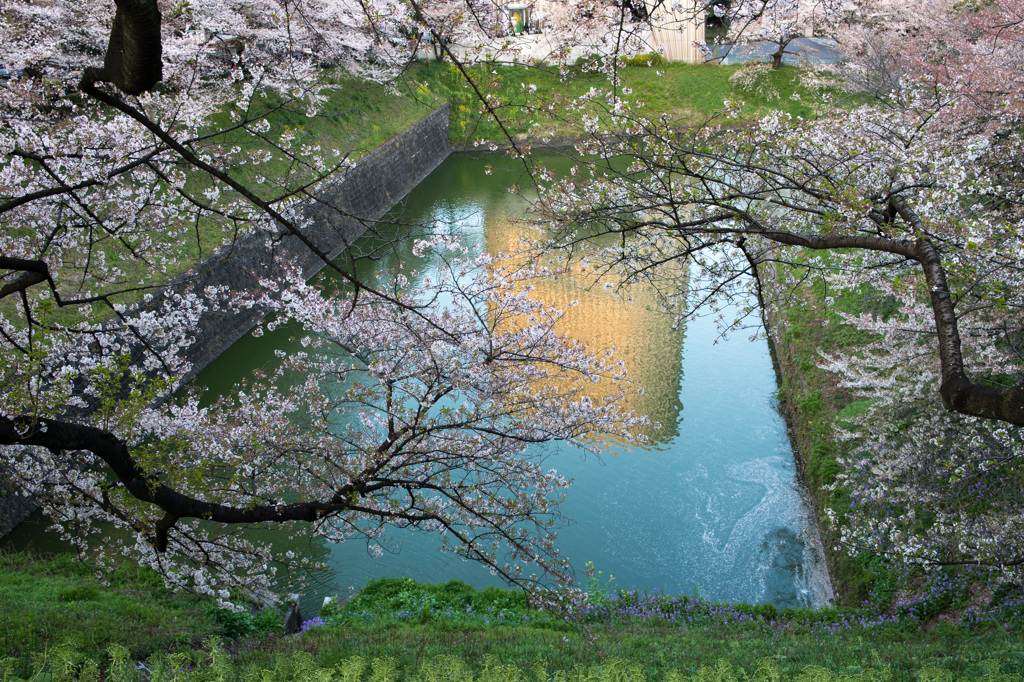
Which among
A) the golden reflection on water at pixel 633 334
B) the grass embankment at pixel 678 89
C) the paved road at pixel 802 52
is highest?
the paved road at pixel 802 52

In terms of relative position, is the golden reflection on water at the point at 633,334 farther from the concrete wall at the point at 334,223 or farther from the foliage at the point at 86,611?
the foliage at the point at 86,611

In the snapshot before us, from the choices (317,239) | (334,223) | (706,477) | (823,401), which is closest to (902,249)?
(334,223)

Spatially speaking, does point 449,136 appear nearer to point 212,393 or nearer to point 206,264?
point 206,264

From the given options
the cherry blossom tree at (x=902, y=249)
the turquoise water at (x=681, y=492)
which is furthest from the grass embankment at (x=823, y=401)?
the cherry blossom tree at (x=902, y=249)

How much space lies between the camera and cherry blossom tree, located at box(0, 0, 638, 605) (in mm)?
3783

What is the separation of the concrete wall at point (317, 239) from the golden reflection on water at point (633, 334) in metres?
4.01

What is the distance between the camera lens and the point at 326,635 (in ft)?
17.4

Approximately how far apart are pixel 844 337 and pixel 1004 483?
5.13 m

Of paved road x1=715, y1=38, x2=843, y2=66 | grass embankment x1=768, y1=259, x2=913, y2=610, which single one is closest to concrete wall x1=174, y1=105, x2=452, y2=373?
grass embankment x1=768, y1=259, x2=913, y2=610

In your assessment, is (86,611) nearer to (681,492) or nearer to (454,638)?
(454,638)

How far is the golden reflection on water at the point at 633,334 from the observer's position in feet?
33.4

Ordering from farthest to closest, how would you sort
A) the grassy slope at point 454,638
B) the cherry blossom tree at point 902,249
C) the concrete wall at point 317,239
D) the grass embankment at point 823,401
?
1. the concrete wall at point 317,239
2. the grass embankment at point 823,401
3. the cherry blossom tree at point 902,249
4. the grassy slope at point 454,638

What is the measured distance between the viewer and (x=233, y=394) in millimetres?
10406

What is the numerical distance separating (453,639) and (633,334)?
757 centimetres
